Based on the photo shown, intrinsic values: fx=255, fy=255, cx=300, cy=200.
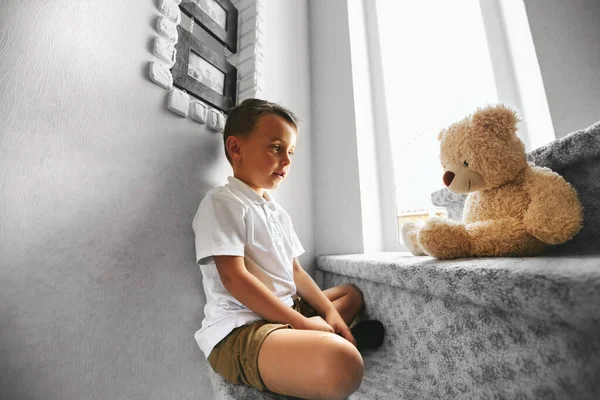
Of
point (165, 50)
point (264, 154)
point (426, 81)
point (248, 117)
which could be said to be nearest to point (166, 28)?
point (165, 50)

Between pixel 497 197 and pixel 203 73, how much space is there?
80 cm

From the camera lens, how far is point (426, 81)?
133 centimetres

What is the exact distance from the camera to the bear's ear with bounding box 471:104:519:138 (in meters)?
0.50

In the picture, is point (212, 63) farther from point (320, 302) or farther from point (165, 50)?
point (320, 302)

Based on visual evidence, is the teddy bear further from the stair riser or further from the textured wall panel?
the textured wall panel

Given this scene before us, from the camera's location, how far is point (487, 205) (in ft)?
1.72

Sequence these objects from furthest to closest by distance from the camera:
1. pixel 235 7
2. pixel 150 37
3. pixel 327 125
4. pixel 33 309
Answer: pixel 327 125 < pixel 235 7 < pixel 150 37 < pixel 33 309

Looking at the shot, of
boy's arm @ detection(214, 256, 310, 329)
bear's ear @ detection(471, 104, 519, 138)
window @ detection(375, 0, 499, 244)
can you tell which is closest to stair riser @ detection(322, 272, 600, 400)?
boy's arm @ detection(214, 256, 310, 329)

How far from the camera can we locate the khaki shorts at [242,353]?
44 cm

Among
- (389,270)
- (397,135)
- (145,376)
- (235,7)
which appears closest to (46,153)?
(145,376)

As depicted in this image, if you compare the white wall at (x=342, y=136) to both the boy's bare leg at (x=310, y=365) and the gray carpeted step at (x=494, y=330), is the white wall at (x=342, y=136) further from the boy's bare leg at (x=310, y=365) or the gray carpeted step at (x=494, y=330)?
the boy's bare leg at (x=310, y=365)

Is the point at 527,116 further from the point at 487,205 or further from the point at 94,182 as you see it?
the point at 94,182

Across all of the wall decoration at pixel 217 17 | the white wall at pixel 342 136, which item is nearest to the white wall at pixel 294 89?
the white wall at pixel 342 136

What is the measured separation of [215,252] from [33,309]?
28 centimetres
